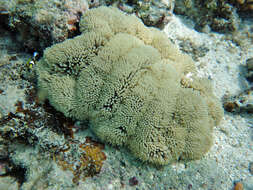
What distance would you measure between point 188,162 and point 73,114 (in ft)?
8.45

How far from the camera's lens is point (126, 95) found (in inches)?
124

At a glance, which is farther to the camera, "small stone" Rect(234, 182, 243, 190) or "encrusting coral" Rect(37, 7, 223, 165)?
"small stone" Rect(234, 182, 243, 190)

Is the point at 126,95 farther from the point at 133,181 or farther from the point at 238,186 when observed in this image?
the point at 238,186

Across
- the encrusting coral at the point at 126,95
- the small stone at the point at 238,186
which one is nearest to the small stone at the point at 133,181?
the encrusting coral at the point at 126,95

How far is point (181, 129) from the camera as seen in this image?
10.4 feet

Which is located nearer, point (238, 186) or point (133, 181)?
point (133, 181)

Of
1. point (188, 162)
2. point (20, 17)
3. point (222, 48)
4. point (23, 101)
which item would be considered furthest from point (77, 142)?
point (222, 48)

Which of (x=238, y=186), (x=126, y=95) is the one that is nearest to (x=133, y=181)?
(x=126, y=95)

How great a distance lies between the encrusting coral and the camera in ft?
10.3

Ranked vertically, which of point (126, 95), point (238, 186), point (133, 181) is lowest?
point (133, 181)

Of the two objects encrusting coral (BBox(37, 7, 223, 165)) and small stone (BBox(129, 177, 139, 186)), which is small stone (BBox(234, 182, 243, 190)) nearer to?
encrusting coral (BBox(37, 7, 223, 165))

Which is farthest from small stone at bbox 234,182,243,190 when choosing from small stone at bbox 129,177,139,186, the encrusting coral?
small stone at bbox 129,177,139,186

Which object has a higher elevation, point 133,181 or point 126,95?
point 126,95

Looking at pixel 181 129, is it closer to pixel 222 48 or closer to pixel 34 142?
pixel 34 142
